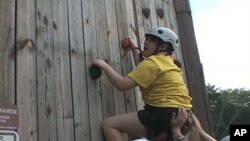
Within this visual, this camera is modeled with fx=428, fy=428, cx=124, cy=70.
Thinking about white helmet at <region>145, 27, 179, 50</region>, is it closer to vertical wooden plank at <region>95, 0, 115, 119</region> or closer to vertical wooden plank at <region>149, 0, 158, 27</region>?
vertical wooden plank at <region>95, 0, 115, 119</region>

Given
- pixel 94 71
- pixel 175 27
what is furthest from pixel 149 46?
pixel 175 27

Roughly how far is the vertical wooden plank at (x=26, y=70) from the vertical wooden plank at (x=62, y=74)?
198 millimetres

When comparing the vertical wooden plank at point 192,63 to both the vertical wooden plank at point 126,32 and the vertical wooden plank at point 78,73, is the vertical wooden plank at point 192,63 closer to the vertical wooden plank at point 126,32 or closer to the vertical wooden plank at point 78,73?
the vertical wooden plank at point 126,32

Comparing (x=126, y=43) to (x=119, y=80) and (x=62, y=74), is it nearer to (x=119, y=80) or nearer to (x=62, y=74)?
(x=119, y=80)

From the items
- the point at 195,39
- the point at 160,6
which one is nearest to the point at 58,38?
the point at 160,6

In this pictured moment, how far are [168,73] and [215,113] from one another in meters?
35.3

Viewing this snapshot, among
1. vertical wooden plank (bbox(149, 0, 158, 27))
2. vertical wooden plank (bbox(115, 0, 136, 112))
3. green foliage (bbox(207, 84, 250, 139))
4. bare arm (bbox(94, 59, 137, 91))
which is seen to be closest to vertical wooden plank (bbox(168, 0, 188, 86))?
vertical wooden plank (bbox(149, 0, 158, 27))

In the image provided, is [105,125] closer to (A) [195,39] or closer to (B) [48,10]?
(B) [48,10]

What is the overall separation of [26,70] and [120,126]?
2.50 feet

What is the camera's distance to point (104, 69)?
2.97 m

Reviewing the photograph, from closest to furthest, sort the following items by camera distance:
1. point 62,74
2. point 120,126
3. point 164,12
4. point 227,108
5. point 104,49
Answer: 1. point 62,74
2. point 120,126
3. point 104,49
4. point 164,12
5. point 227,108

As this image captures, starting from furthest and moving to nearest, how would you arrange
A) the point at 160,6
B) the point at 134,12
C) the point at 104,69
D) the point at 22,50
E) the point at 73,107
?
1. the point at 160,6
2. the point at 134,12
3. the point at 104,69
4. the point at 73,107
5. the point at 22,50

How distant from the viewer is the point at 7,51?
8.18 feet

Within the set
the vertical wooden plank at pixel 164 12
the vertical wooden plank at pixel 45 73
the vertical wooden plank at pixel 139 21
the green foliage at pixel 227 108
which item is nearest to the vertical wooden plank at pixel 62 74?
the vertical wooden plank at pixel 45 73
